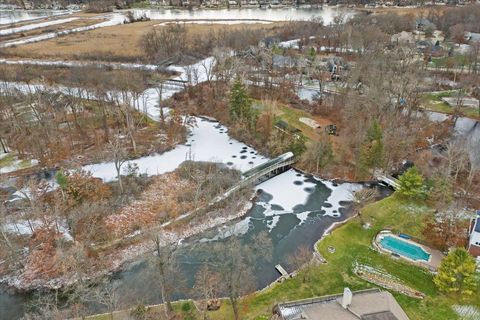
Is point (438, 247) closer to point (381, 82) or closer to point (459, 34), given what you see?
point (381, 82)

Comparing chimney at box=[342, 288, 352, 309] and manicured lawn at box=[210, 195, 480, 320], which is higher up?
chimney at box=[342, 288, 352, 309]

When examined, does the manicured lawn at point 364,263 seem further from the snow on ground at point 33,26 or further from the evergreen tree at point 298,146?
the snow on ground at point 33,26

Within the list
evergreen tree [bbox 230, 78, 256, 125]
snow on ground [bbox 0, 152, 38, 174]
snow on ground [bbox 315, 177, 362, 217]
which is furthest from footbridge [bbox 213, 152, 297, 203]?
snow on ground [bbox 0, 152, 38, 174]

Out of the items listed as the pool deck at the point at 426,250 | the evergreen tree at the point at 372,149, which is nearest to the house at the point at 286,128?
the evergreen tree at the point at 372,149

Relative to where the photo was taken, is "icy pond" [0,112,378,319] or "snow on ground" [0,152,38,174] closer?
"icy pond" [0,112,378,319]

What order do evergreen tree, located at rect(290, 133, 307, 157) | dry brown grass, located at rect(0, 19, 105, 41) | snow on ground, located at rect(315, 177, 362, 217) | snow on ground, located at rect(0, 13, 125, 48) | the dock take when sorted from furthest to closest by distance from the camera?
dry brown grass, located at rect(0, 19, 105, 41) < snow on ground, located at rect(0, 13, 125, 48) < evergreen tree, located at rect(290, 133, 307, 157) < snow on ground, located at rect(315, 177, 362, 217) < the dock

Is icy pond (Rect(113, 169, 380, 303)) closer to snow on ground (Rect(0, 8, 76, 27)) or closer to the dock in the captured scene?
the dock
